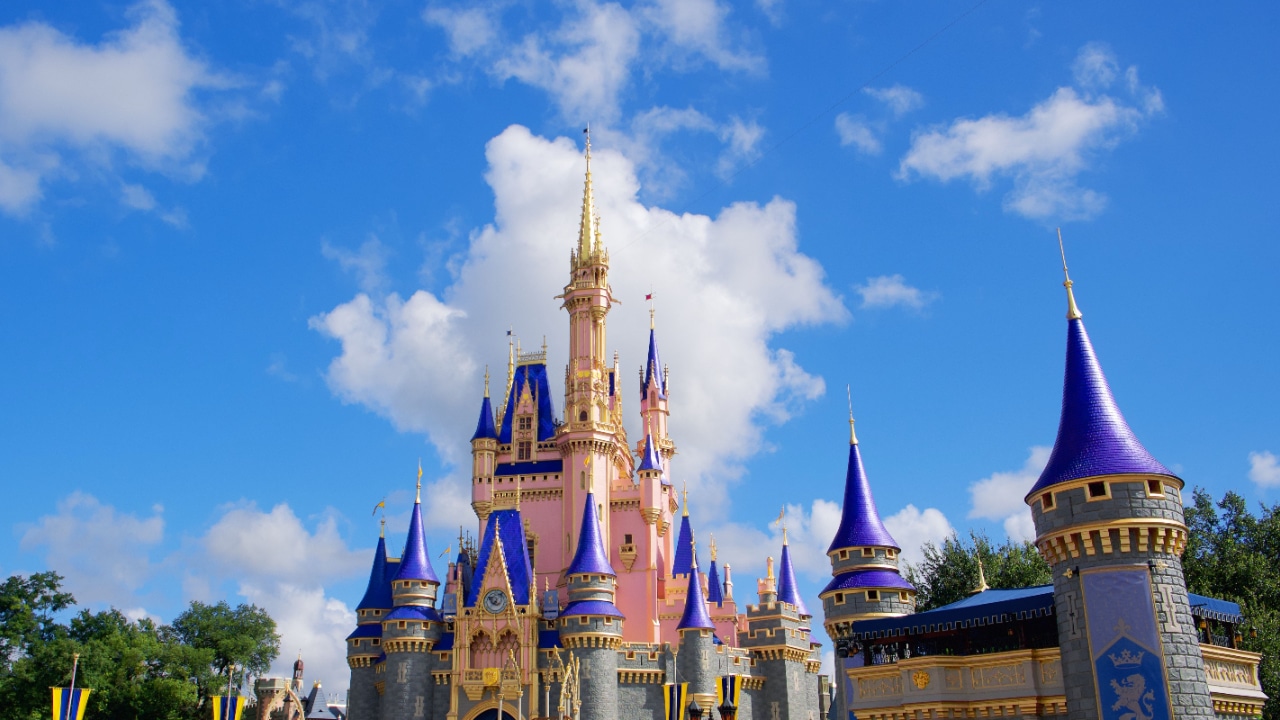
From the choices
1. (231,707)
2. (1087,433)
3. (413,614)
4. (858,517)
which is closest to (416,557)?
(413,614)

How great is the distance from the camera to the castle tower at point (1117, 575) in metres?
26.0

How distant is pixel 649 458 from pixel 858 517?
2394 cm

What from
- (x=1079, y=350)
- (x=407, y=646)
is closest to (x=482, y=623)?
(x=407, y=646)

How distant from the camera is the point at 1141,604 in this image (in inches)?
1035

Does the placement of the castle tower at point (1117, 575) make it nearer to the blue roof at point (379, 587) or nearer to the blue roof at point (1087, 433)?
the blue roof at point (1087, 433)

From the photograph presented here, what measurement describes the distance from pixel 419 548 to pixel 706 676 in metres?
16.5

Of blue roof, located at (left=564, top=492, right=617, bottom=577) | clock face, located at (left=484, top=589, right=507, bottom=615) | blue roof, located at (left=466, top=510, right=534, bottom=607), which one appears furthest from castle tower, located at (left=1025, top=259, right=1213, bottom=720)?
blue roof, located at (left=466, top=510, right=534, bottom=607)

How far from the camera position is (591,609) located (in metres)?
52.3

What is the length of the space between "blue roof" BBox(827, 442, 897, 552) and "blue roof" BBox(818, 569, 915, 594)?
3.21ft

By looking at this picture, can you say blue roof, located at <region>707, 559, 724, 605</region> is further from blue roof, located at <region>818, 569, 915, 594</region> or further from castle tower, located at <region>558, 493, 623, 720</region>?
blue roof, located at <region>818, 569, 915, 594</region>

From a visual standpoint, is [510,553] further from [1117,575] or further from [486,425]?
[1117,575]

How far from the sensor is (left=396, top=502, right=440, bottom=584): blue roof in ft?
184

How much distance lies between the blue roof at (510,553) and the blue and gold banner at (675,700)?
10523 mm

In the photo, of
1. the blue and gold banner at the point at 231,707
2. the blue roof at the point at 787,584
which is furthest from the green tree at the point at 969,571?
the blue and gold banner at the point at 231,707
